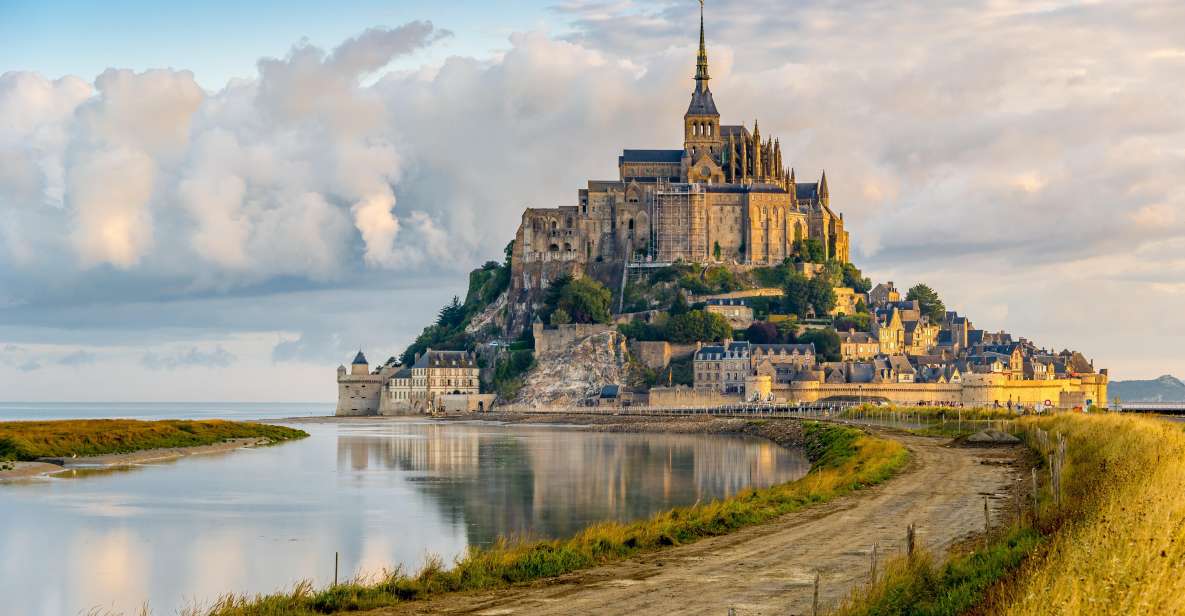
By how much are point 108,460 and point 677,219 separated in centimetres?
7744

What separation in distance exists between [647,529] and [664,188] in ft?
340

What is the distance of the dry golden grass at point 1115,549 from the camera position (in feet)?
33.3

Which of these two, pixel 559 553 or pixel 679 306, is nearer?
pixel 559 553

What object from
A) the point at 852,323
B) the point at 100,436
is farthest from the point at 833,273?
the point at 100,436

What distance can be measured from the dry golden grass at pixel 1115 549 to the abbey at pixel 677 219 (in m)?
101

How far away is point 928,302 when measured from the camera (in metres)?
134

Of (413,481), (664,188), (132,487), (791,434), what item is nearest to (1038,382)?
(664,188)

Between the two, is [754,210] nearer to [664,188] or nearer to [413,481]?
[664,188]

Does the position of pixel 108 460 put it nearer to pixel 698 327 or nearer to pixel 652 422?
pixel 652 422

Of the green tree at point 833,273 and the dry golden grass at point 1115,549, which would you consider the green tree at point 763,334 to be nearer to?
the green tree at point 833,273

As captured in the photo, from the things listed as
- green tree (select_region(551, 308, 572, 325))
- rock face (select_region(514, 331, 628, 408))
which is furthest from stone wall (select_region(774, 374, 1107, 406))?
green tree (select_region(551, 308, 572, 325))

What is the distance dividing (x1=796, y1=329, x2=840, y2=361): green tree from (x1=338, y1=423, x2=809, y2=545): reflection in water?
3227cm

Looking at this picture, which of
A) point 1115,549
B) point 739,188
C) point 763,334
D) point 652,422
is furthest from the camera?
point 739,188

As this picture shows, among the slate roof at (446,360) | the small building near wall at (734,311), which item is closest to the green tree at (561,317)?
the slate roof at (446,360)
